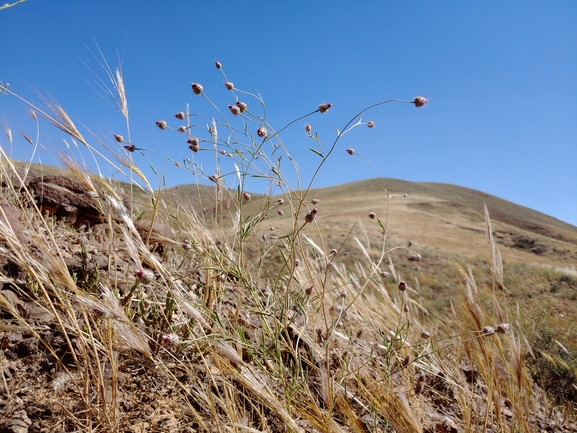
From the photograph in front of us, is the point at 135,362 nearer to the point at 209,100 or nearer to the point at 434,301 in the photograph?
the point at 209,100

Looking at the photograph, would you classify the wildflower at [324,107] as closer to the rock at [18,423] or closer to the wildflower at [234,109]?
the wildflower at [234,109]

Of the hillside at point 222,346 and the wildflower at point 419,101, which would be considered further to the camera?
the wildflower at point 419,101

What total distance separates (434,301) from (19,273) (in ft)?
39.5

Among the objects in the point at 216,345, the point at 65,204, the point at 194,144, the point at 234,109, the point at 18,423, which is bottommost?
the point at 18,423

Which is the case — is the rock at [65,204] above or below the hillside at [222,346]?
above

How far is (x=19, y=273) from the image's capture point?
6.30ft

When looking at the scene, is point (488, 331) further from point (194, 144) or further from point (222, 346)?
point (194, 144)

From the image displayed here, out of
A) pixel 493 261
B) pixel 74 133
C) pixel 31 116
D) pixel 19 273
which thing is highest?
pixel 31 116

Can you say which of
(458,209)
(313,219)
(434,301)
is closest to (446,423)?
(313,219)

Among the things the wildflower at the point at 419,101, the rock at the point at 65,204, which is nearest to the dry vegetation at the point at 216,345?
the wildflower at the point at 419,101

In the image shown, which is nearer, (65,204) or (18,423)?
(18,423)

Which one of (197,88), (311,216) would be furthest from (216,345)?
(197,88)

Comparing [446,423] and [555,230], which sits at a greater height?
[555,230]

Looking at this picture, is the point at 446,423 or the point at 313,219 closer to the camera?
the point at 313,219
